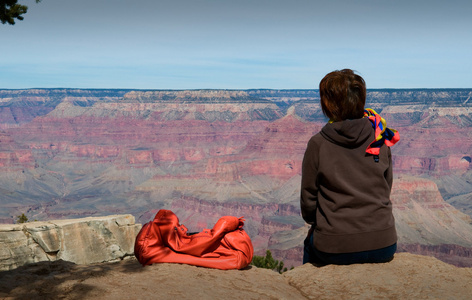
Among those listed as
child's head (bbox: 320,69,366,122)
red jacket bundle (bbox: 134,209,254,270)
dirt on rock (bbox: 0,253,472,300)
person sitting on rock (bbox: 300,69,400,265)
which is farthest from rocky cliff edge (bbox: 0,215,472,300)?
child's head (bbox: 320,69,366,122)

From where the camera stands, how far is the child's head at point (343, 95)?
22.2 ft

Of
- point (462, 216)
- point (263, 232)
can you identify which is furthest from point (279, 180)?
point (462, 216)

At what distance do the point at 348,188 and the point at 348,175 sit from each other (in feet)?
0.59

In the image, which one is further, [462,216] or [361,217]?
[462,216]

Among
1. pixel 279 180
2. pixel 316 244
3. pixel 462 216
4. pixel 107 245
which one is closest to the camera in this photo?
pixel 316 244

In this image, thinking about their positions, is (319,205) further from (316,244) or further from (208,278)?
(208,278)

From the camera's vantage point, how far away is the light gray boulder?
42.6 ft

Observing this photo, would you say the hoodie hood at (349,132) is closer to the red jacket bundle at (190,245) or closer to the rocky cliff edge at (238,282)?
the rocky cliff edge at (238,282)

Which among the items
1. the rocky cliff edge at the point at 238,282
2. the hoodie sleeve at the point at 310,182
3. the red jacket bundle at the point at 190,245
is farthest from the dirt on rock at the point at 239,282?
the hoodie sleeve at the point at 310,182

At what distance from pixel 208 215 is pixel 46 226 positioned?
14301cm

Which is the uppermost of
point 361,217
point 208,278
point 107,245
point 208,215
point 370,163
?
point 370,163

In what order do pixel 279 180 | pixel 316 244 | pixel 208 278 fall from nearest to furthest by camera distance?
pixel 316 244
pixel 208 278
pixel 279 180

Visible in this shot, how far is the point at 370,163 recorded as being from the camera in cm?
687

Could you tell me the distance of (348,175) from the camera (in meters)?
6.82
